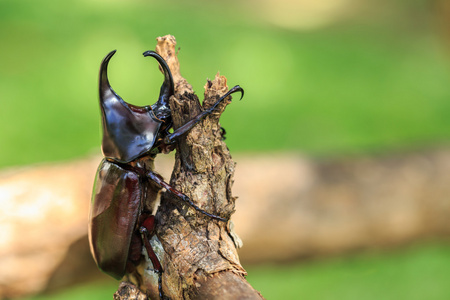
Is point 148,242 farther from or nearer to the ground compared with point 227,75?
nearer to the ground

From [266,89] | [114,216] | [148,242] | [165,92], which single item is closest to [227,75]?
[266,89]

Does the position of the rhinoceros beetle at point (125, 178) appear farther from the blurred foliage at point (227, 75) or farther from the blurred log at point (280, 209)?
the blurred foliage at point (227, 75)

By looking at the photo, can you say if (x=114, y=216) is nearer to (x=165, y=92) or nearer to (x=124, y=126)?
(x=124, y=126)

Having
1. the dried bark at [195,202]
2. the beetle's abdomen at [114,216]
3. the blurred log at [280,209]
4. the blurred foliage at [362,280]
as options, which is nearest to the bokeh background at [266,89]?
the blurred foliage at [362,280]

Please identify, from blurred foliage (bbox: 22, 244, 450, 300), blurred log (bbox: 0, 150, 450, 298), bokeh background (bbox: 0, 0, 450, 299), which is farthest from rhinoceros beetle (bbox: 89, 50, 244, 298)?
blurred foliage (bbox: 22, 244, 450, 300)

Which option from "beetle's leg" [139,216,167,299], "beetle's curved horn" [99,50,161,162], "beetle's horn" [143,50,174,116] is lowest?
"beetle's leg" [139,216,167,299]

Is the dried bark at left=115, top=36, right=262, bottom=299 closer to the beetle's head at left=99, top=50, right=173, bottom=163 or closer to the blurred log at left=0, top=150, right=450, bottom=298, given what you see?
the beetle's head at left=99, top=50, right=173, bottom=163
